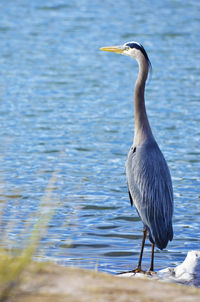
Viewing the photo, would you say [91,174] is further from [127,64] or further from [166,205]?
[127,64]

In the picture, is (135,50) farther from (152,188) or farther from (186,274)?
(186,274)

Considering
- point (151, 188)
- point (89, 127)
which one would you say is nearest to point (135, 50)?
point (151, 188)

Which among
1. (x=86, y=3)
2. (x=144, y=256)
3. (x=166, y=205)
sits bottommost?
(x=144, y=256)

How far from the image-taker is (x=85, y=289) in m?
3.76

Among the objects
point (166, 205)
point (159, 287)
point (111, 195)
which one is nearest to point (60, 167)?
point (111, 195)

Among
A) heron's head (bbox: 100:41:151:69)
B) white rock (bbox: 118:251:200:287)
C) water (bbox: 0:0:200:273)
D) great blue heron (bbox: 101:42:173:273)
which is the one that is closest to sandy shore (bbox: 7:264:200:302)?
water (bbox: 0:0:200:273)

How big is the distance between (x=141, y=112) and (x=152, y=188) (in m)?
0.83

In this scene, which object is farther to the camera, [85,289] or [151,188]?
[151,188]

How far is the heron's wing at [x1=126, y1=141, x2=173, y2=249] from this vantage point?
6.21 meters

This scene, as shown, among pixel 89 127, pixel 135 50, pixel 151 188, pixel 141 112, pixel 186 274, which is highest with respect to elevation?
pixel 135 50

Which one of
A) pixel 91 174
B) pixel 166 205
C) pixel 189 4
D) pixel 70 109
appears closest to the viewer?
pixel 166 205

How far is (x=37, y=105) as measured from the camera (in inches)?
560

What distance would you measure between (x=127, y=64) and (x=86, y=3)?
10.9 meters

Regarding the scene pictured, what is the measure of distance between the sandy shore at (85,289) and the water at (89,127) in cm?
38
